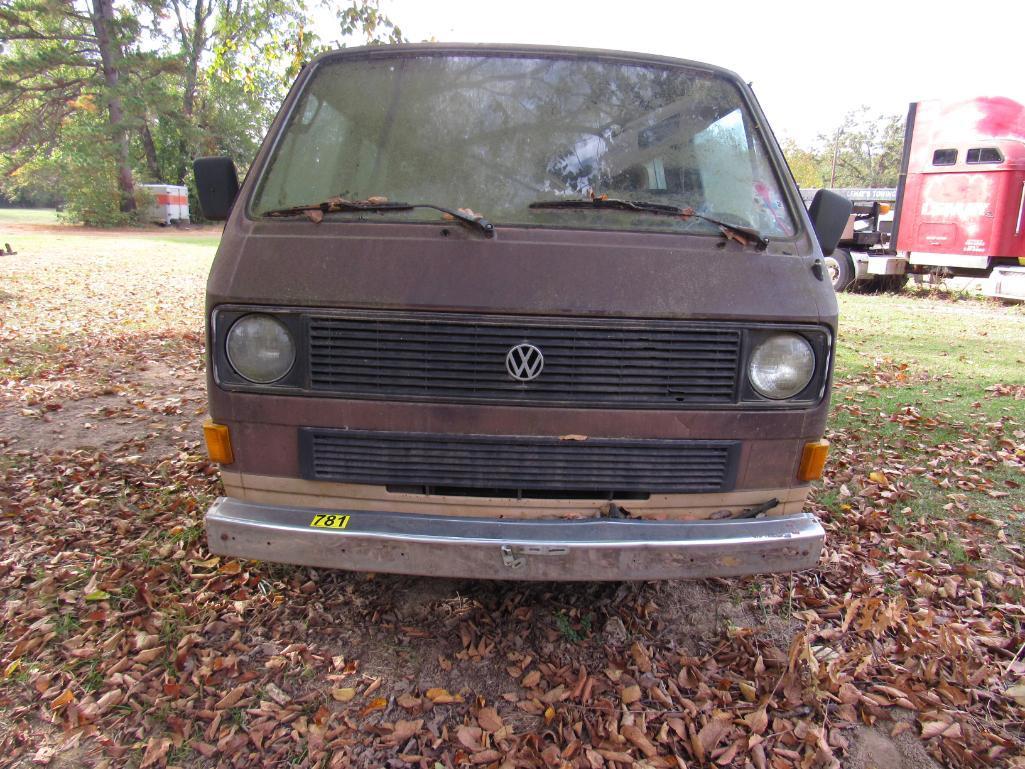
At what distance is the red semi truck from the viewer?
12727 millimetres

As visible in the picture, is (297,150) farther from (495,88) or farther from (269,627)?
(269,627)

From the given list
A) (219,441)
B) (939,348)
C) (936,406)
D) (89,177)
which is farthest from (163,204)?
(219,441)

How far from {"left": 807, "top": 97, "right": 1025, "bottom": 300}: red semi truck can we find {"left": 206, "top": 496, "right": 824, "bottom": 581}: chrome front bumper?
1275 cm

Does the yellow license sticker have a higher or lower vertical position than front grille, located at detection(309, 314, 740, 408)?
lower

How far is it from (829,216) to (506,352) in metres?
1.71

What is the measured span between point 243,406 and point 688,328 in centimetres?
157

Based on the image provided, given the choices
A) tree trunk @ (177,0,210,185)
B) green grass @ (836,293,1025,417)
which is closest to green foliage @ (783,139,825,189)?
tree trunk @ (177,0,210,185)

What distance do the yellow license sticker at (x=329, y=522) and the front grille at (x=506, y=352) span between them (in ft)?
1.41

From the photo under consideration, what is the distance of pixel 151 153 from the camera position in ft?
117

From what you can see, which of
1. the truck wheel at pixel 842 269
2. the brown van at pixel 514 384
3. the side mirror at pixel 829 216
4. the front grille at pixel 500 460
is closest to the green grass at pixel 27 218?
the truck wheel at pixel 842 269

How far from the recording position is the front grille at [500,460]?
8.05 ft

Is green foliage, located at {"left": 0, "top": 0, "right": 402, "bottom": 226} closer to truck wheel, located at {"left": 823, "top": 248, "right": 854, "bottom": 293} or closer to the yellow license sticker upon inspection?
truck wheel, located at {"left": 823, "top": 248, "right": 854, "bottom": 293}

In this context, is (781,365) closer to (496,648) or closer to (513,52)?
(496,648)

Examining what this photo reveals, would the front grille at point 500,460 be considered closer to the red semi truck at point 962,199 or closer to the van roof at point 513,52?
the van roof at point 513,52
